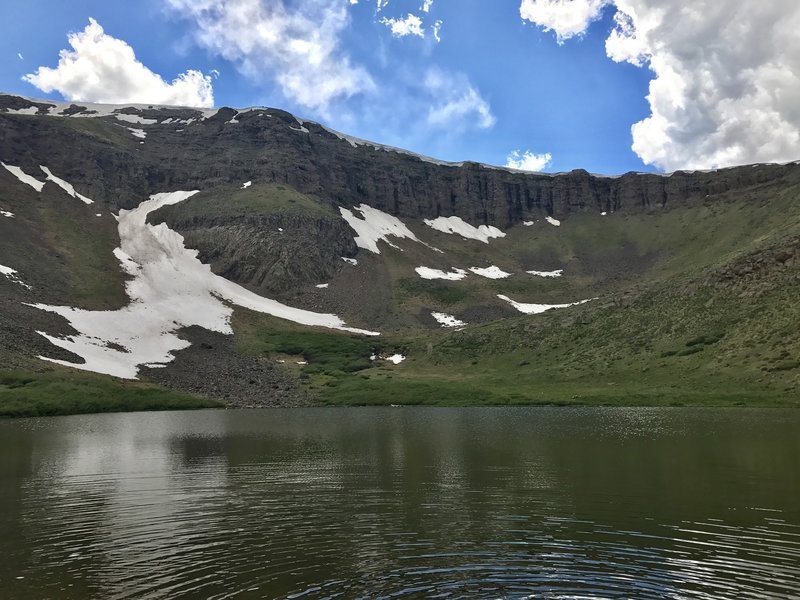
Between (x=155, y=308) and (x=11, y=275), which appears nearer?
(x=11, y=275)

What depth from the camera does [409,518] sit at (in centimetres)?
2033

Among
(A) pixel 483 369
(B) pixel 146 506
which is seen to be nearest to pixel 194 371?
(A) pixel 483 369

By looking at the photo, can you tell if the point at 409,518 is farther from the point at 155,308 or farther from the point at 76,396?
the point at 155,308

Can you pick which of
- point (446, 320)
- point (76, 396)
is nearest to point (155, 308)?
Result: point (76, 396)

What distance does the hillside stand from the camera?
3282 inches

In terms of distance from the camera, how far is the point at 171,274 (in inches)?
5605

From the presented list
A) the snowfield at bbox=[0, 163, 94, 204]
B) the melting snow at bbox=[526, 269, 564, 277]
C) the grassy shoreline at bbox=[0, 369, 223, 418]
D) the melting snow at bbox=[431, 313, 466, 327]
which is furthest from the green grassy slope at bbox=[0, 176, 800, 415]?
the melting snow at bbox=[526, 269, 564, 277]

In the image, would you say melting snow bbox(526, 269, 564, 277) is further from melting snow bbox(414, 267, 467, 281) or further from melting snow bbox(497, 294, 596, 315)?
melting snow bbox(497, 294, 596, 315)

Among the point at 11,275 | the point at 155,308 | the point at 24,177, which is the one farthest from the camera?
the point at 24,177

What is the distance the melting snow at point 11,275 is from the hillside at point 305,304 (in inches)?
14.2

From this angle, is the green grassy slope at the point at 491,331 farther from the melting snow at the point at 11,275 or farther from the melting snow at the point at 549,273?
the melting snow at the point at 549,273

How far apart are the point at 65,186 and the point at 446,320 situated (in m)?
113

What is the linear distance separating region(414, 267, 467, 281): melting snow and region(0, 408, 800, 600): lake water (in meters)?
137

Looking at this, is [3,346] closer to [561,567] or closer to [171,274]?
[171,274]
